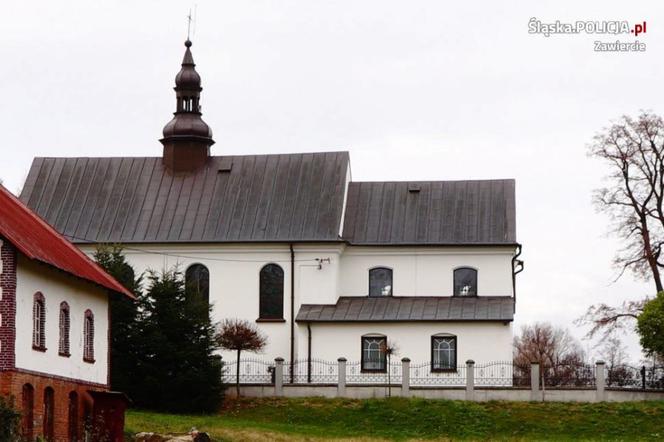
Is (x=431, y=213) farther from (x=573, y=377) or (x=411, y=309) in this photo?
(x=573, y=377)

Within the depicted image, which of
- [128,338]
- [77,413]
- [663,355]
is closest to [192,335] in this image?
[128,338]

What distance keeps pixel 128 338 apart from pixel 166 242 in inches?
401

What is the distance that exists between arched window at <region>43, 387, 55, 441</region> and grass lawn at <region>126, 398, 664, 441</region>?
6229 millimetres

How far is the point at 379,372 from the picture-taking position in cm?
5759

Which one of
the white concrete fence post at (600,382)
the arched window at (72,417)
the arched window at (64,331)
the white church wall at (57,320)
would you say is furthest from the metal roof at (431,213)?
the arched window at (64,331)

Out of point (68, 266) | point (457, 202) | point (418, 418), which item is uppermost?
point (457, 202)

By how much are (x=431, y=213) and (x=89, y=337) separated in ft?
72.2

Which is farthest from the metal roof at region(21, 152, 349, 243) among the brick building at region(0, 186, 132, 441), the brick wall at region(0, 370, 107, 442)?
the brick wall at region(0, 370, 107, 442)

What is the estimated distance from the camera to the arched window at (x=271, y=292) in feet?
197

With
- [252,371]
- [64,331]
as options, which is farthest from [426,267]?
[64,331]

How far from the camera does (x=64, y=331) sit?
39.6 metres

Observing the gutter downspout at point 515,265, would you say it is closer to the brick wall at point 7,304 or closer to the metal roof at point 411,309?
the metal roof at point 411,309

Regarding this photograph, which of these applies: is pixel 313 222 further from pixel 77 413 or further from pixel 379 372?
pixel 77 413

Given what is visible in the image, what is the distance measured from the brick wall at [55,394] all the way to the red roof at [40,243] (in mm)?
2629
